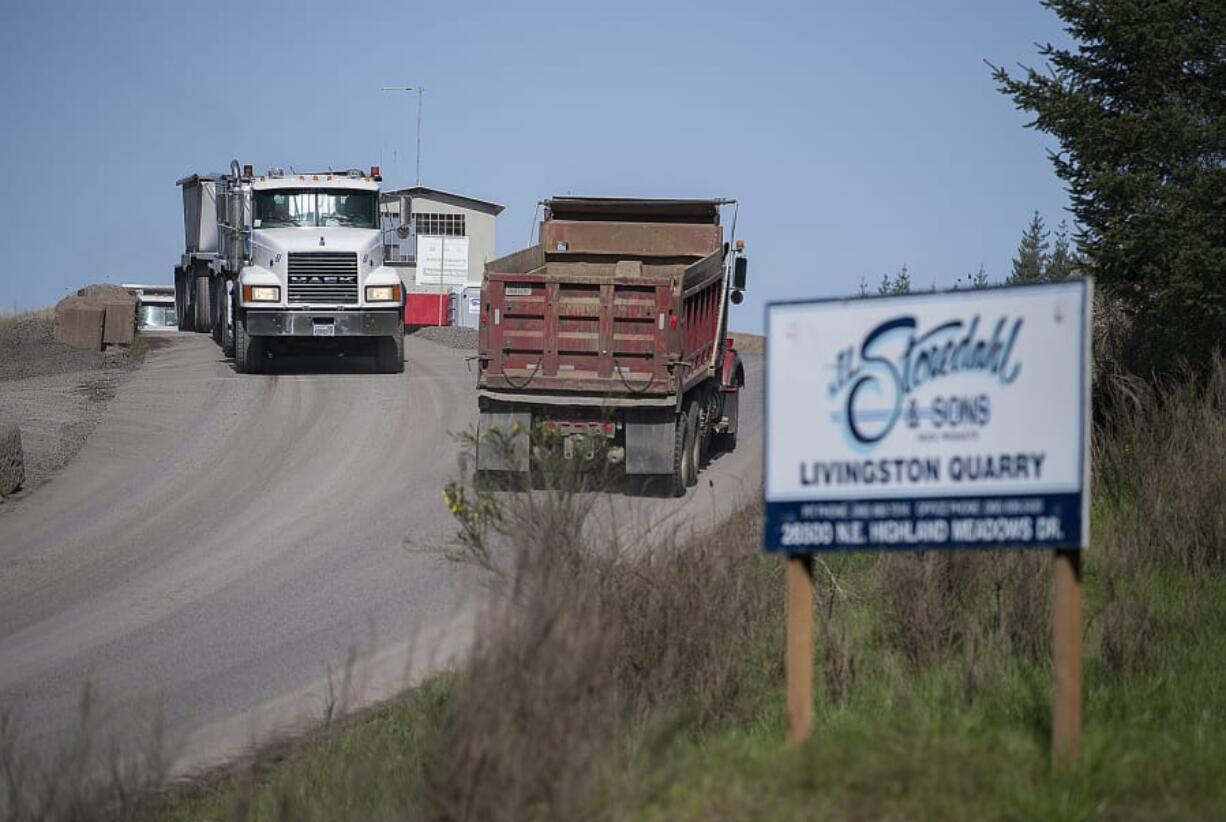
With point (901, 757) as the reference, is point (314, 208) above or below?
above

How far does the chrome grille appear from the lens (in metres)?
26.4

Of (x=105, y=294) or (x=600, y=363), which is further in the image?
(x=105, y=294)

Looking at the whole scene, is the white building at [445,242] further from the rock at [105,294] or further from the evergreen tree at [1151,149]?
the evergreen tree at [1151,149]

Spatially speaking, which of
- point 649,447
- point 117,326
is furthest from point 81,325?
point 649,447

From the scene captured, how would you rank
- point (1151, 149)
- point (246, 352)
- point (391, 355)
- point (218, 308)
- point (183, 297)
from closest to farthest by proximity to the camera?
point (1151, 149) → point (246, 352) → point (391, 355) → point (218, 308) → point (183, 297)

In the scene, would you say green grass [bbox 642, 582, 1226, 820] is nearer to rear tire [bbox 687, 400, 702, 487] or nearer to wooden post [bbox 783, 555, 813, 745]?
wooden post [bbox 783, 555, 813, 745]

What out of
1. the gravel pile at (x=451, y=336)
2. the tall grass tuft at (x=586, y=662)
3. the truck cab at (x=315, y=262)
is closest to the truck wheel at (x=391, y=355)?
the truck cab at (x=315, y=262)

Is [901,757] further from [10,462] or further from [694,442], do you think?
[10,462]

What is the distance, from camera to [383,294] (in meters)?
26.9

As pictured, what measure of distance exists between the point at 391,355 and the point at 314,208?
2997mm

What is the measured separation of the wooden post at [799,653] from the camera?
5.89 m

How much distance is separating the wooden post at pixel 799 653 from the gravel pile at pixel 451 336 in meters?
28.9

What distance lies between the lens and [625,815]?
16.6ft

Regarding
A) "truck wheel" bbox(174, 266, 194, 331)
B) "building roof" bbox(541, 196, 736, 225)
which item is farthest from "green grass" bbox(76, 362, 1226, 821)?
"truck wheel" bbox(174, 266, 194, 331)
